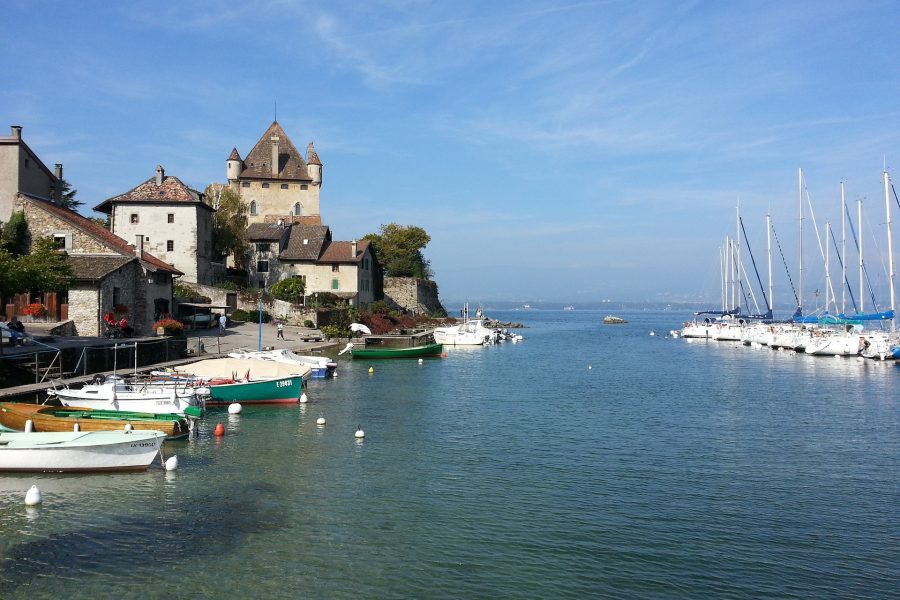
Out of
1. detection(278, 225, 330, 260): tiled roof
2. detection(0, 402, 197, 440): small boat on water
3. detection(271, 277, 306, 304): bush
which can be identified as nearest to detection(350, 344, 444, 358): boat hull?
detection(271, 277, 306, 304): bush

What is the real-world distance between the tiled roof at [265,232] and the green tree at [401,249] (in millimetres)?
27740

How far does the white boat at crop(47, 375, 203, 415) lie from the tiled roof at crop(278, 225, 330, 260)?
47234mm

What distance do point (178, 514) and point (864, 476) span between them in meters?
18.4

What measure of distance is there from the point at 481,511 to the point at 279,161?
81.4 metres

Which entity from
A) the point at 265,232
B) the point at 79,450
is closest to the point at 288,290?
the point at 265,232

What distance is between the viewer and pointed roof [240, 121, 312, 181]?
90938 millimetres

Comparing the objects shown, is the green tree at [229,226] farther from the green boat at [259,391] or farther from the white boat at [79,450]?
the white boat at [79,450]

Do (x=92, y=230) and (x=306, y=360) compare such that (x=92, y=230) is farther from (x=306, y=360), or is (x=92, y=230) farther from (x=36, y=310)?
(x=306, y=360)

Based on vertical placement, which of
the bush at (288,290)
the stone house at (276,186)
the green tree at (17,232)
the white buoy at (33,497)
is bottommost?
the white buoy at (33,497)

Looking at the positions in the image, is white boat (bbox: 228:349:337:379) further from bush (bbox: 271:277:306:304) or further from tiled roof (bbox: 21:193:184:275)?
bush (bbox: 271:277:306:304)

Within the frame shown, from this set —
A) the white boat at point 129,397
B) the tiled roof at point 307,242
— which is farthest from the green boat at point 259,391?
the tiled roof at point 307,242

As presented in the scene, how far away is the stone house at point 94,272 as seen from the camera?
39812 millimetres

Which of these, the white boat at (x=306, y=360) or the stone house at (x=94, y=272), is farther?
the stone house at (x=94, y=272)

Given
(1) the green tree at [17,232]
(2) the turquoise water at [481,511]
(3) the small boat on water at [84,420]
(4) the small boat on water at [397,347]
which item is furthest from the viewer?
(4) the small boat on water at [397,347]
